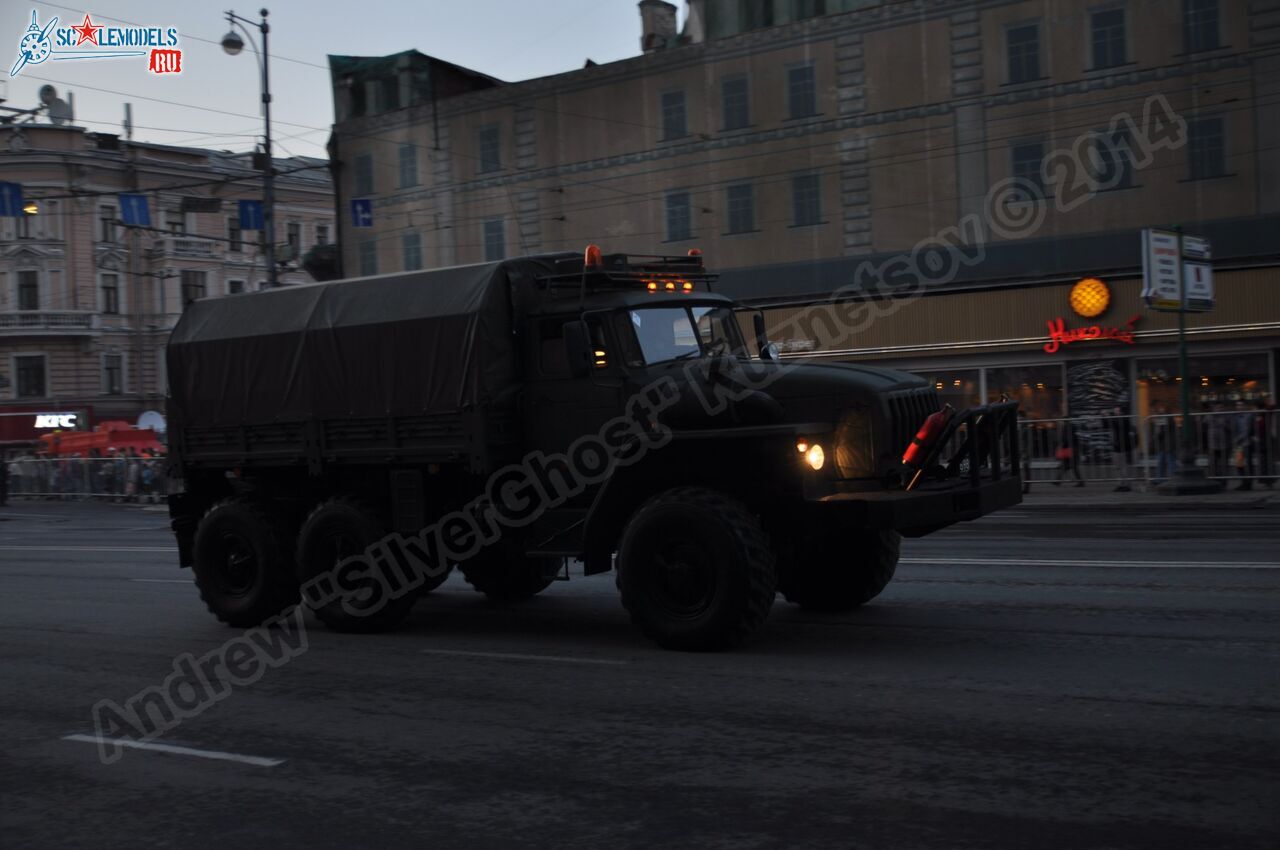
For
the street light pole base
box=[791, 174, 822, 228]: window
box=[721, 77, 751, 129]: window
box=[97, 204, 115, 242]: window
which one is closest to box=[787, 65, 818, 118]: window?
box=[721, 77, 751, 129]: window

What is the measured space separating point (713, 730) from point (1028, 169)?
2925 cm

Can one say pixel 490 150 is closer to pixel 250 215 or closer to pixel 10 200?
pixel 250 215

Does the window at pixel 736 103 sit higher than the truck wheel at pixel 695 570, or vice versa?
the window at pixel 736 103

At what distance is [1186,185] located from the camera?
104 ft

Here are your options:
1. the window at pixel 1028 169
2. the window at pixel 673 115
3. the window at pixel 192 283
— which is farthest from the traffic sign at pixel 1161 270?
the window at pixel 192 283

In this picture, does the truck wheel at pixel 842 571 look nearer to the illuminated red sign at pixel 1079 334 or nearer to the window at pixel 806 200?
the illuminated red sign at pixel 1079 334

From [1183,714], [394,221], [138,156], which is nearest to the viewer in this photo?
[1183,714]

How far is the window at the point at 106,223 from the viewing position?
→ 66125mm

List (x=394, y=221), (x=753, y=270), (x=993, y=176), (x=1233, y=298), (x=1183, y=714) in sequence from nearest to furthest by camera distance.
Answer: (x=1183, y=714) → (x=1233, y=298) → (x=993, y=176) → (x=753, y=270) → (x=394, y=221)

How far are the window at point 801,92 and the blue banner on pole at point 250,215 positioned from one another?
50.6 ft

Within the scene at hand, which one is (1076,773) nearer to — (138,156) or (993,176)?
(993,176)

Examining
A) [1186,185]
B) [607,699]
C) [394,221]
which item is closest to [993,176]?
[1186,185]

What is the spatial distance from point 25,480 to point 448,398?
41196mm

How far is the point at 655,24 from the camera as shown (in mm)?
44688
